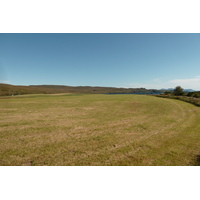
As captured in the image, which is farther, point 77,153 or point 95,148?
point 95,148

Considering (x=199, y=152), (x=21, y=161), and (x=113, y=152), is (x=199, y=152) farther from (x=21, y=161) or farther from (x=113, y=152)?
(x=21, y=161)

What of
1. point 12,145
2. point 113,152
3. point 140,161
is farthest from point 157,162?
point 12,145

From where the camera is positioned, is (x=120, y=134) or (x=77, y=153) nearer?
(x=77, y=153)

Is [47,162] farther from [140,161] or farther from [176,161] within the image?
[176,161]

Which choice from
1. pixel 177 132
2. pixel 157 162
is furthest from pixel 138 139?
pixel 177 132

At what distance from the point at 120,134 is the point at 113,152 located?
234 cm

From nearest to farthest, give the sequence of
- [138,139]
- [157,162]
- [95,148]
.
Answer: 1. [157,162]
2. [95,148]
3. [138,139]

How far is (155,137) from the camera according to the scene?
6418 mm

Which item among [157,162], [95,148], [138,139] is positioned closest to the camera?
[157,162]

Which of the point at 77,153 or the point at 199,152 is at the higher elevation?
the point at 199,152

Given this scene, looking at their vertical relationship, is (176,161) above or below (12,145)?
above

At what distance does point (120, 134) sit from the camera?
701 cm

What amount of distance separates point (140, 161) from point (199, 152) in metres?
3.33

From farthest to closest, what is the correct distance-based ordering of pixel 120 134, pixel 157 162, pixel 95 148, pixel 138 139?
pixel 120 134
pixel 138 139
pixel 95 148
pixel 157 162
